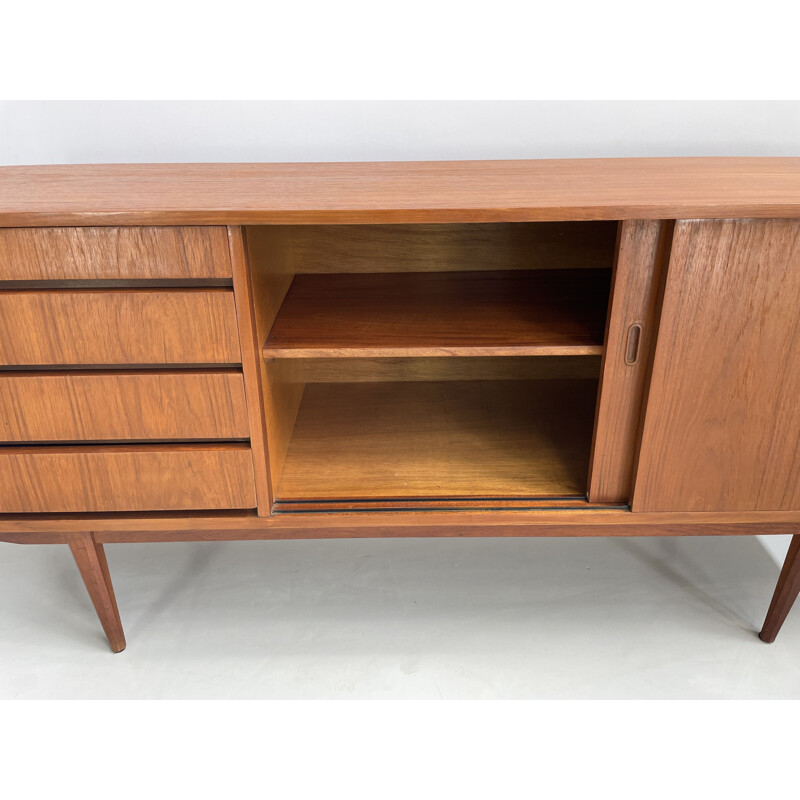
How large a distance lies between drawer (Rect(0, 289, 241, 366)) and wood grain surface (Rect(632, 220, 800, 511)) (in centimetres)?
71

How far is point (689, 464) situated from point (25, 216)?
1148 mm

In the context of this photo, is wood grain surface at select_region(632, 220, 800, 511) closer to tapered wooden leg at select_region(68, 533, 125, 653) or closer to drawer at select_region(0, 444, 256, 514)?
drawer at select_region(0, 444, 256, 514)

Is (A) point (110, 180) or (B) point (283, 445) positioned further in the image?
(B) point (283, 445)

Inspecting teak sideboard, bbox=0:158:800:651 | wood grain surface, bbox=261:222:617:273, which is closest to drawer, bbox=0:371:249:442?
teak sideboard, bbox=0:158:800:651

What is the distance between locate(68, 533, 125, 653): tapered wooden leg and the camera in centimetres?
141

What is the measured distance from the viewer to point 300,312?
4.71ft

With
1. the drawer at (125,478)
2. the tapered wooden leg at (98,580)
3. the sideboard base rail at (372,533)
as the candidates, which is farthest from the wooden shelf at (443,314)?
the tapered wooden leg at (98,580)

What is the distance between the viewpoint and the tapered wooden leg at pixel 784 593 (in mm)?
1422

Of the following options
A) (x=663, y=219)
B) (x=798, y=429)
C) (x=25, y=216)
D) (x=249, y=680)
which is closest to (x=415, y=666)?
(x=249, y=680)

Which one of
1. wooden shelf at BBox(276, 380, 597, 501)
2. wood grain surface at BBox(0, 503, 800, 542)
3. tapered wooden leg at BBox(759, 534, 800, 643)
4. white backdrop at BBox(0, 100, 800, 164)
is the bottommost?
tapered wooden leg at BBox(759, 534, 800, 643)

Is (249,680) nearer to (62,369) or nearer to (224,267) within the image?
(62,369)

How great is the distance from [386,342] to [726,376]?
567mm

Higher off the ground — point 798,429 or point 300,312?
point 300,312

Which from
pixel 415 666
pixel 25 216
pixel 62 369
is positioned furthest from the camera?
pixel 415 666
